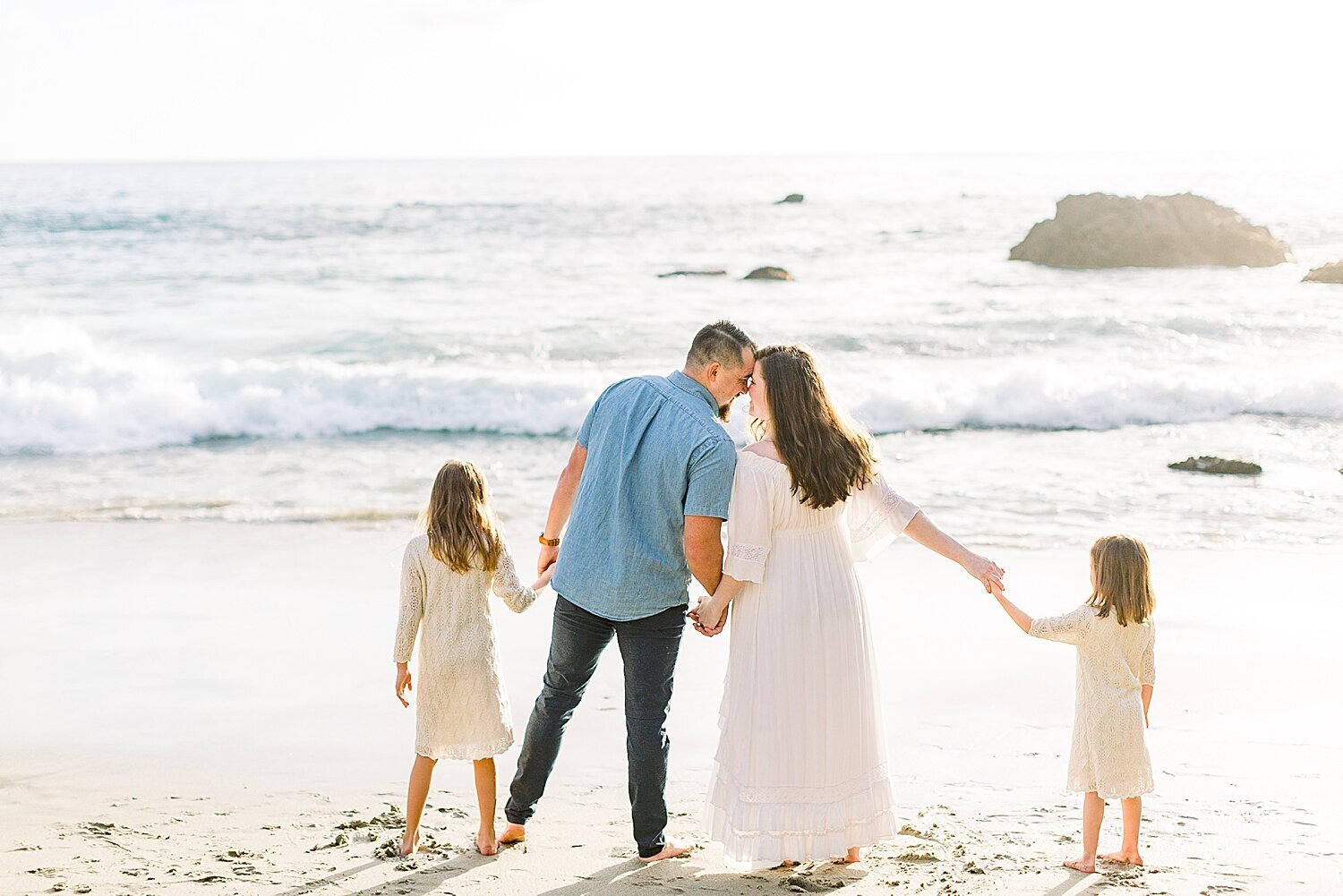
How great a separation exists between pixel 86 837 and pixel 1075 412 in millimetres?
11739

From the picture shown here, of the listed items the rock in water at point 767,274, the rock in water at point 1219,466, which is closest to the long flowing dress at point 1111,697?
the rock in water at point 1219,466

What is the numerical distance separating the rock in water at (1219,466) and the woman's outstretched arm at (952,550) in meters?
7.67

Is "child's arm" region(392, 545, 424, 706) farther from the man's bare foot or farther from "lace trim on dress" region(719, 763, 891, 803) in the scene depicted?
"lace trim on dress" region(719, 763, 891, 803)

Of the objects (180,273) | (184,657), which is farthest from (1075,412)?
(180,273)

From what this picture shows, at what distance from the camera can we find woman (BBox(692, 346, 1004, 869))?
11.4 ft

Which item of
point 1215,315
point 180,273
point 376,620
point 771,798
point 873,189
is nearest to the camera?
point 771,798

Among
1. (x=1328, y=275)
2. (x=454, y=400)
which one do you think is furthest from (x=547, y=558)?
(x=1328, y=275)

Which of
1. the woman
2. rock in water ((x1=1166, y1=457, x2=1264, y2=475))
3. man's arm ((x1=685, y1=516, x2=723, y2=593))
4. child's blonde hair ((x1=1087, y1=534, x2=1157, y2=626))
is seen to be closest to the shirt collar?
the woman

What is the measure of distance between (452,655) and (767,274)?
23.6 m

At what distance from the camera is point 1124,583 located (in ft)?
11.7

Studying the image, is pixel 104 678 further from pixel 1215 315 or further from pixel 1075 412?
pixel 1215 315

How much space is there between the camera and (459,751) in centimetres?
377

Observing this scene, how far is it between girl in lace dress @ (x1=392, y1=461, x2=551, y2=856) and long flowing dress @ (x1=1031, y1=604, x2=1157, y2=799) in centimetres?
168

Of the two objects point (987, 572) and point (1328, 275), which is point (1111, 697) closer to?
point (987, 572)
